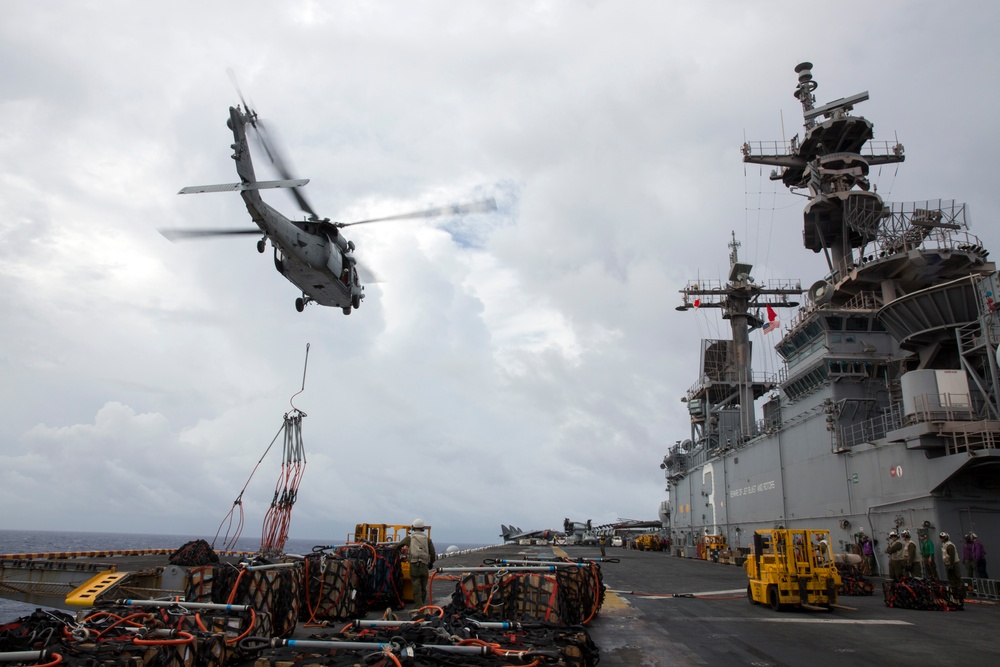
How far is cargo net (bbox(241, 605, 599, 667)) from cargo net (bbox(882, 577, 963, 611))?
466 inches

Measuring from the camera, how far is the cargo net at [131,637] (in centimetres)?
554

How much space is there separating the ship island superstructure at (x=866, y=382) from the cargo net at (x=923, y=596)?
15.2 ft

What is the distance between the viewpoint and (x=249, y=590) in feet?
29.8

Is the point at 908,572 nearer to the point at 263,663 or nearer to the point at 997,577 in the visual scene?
the point at 997,577

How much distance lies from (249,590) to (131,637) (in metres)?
2.95

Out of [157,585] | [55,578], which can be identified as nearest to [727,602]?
[157,585]

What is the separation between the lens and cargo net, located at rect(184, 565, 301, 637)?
903 centimetres

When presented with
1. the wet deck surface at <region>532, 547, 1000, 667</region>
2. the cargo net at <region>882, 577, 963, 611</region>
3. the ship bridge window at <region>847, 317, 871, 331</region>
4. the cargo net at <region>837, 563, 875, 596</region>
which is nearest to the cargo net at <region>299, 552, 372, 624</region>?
the wet deck surface at <region>532, 547, 1000, 667</region>

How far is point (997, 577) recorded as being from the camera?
1802 cm

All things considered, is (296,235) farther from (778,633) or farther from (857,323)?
(857,323)

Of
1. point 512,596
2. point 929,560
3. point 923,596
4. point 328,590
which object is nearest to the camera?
point 512,596

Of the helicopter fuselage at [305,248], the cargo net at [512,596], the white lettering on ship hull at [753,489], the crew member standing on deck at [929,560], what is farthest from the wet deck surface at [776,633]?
the white lettering on ship hull at [753,489]

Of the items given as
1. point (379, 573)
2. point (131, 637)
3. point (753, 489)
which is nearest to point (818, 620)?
point (379, 573)

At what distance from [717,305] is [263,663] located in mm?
42217
